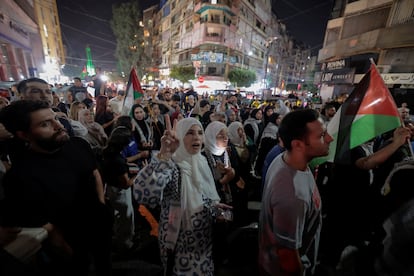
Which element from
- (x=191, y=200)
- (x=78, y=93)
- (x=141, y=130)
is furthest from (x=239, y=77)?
(x=191, y=200)

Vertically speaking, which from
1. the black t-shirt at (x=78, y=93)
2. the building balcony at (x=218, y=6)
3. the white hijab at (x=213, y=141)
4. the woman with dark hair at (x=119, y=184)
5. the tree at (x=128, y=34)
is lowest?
the woman with dark hair at (x=119, y=184)

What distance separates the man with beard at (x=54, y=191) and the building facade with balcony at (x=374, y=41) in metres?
19.3

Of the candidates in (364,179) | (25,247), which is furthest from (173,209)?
(364,179)

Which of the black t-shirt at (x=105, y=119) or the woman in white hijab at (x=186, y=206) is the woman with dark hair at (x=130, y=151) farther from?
the black t-shirt at (x=105, y=119)

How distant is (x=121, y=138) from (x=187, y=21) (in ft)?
155

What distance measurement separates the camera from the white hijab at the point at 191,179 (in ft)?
6.12

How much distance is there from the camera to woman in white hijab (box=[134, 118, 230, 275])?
1.85 meters

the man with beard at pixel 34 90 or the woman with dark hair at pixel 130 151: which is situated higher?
the man with beard at pixel 34 90

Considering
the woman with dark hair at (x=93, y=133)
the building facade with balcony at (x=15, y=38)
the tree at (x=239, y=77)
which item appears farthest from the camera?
the tree at (x=239, y=77)

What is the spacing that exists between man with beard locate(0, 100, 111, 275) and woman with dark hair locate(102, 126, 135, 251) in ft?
1.79

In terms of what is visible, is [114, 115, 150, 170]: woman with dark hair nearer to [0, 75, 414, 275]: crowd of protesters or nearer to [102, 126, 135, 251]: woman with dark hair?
[102, 126, 135, 251]: woman with dark hair

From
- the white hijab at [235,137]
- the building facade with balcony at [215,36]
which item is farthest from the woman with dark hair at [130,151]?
the building facade with balcony at [215,36]

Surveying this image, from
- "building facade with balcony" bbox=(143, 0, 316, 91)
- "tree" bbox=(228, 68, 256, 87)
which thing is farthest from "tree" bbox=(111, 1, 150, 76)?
"tree" bbox=(228, 68, 256, 87)

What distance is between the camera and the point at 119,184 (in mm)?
2652
